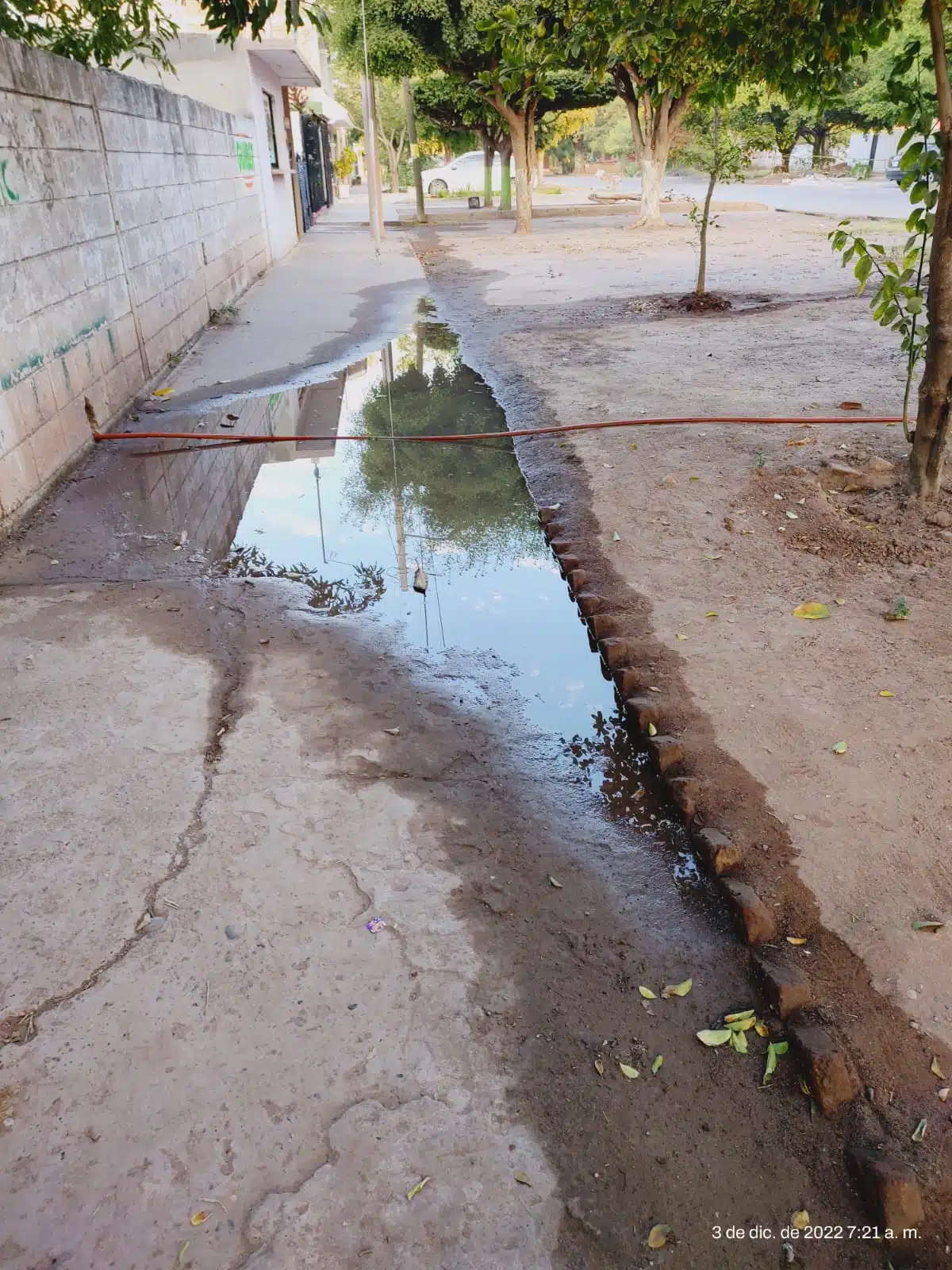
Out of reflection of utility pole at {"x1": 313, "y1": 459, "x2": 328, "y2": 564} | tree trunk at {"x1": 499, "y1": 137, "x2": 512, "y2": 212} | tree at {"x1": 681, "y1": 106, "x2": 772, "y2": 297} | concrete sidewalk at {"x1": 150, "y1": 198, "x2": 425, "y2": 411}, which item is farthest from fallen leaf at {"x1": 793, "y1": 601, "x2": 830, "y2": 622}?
tree trunk at {"x1": 499, "y1": 137, "x2": 512, "y2": 212}

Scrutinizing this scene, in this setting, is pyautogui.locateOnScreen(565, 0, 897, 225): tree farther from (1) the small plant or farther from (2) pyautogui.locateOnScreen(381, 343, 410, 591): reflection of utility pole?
(1) the small plant

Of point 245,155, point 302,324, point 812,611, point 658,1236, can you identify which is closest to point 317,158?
point 245,155

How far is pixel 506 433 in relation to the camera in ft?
22.5

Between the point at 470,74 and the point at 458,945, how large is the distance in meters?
24.4

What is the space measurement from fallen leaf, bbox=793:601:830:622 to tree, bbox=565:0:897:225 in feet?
8.83

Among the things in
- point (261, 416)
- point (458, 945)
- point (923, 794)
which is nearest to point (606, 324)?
point (261, 416)

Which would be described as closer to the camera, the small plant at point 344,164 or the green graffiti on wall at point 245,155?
the green graffiti on wall at point 245,155

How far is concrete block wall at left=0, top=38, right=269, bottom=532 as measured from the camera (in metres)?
5.22

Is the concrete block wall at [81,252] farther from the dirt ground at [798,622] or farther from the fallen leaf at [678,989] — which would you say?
the fallen leaf at [678,989]

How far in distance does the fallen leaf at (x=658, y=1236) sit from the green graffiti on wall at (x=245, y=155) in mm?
15111

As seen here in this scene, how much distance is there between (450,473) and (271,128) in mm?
16066

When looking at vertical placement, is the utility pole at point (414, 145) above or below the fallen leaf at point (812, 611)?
above

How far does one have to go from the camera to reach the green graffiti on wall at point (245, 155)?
13.8 metres

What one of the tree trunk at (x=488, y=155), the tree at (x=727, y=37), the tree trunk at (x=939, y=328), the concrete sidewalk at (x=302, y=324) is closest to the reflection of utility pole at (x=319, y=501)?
the concrete sidewalk at (x=302, y=324)
